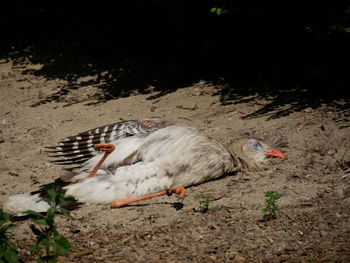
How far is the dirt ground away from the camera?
9.36ft

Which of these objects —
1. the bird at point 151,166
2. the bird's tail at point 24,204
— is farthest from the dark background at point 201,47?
the bird's tail at point 24,204

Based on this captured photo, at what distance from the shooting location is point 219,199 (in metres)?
3.61

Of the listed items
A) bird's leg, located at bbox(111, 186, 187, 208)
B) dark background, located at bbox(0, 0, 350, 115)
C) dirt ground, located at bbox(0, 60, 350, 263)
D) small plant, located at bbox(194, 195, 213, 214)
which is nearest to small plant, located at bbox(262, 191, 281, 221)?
dirt ground, located at bbox(0, 60, 350, 263)

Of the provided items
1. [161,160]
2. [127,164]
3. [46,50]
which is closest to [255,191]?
[161,160]

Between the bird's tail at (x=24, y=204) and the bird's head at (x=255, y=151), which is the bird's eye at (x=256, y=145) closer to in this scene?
the bird's head at (x=255, y=151)

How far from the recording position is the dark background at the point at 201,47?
5.55 metres

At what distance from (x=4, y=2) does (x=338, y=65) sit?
832 centimetres

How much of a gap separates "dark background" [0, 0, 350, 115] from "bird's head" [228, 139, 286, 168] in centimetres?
105

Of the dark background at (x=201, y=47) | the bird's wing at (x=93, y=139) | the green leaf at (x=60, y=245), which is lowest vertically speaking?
the bird's wing at (x=93, y=139)

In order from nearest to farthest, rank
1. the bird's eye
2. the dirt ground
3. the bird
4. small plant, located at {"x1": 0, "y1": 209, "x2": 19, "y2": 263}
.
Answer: small plant, located at {"x1": 0, "y1": 209, "x2": 19, "y2": 263} → the dirt ground → the bird → the bird's eye

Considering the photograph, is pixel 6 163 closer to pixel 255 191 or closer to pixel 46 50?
pixel 255 191

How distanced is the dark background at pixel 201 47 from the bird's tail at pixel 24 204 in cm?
318

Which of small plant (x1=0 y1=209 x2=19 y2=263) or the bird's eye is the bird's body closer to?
the bird's eye

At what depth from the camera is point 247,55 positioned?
22.5 feet
